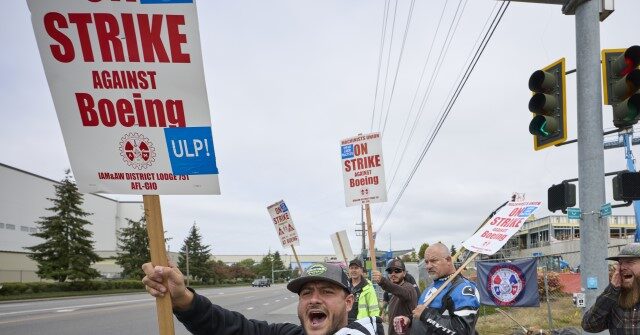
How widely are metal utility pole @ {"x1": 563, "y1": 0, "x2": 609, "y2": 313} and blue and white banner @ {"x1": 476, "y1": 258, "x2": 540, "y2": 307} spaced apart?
17.6ft

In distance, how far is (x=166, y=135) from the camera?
2273mm

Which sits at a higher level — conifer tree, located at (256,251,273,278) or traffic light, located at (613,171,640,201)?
traffic light, located at (613,171,640,201)

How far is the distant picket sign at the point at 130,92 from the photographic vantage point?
2.13 metres

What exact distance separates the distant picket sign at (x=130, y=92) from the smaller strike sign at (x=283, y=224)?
5990mm

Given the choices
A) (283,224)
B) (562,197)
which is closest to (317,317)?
(562,197)

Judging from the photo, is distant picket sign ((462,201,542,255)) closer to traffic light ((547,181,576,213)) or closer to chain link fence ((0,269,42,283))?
traffic light ((547,181,576,213))

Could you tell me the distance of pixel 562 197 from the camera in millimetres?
5980

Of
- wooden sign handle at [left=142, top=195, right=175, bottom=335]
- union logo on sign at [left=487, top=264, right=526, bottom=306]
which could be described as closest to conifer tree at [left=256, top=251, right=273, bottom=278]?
union logo on sign at [left=487, top=264, right=526, bottom=306]

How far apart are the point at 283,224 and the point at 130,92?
20.9 feet

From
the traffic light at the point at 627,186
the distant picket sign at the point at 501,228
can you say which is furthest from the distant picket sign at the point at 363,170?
the traffic light at the point at 627,186

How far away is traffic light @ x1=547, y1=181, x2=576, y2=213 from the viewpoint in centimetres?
593

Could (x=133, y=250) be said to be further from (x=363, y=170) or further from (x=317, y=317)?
(x=317, y=317)

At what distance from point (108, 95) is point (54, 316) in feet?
57.1

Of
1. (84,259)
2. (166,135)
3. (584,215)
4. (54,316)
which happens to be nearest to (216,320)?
(166,135)
